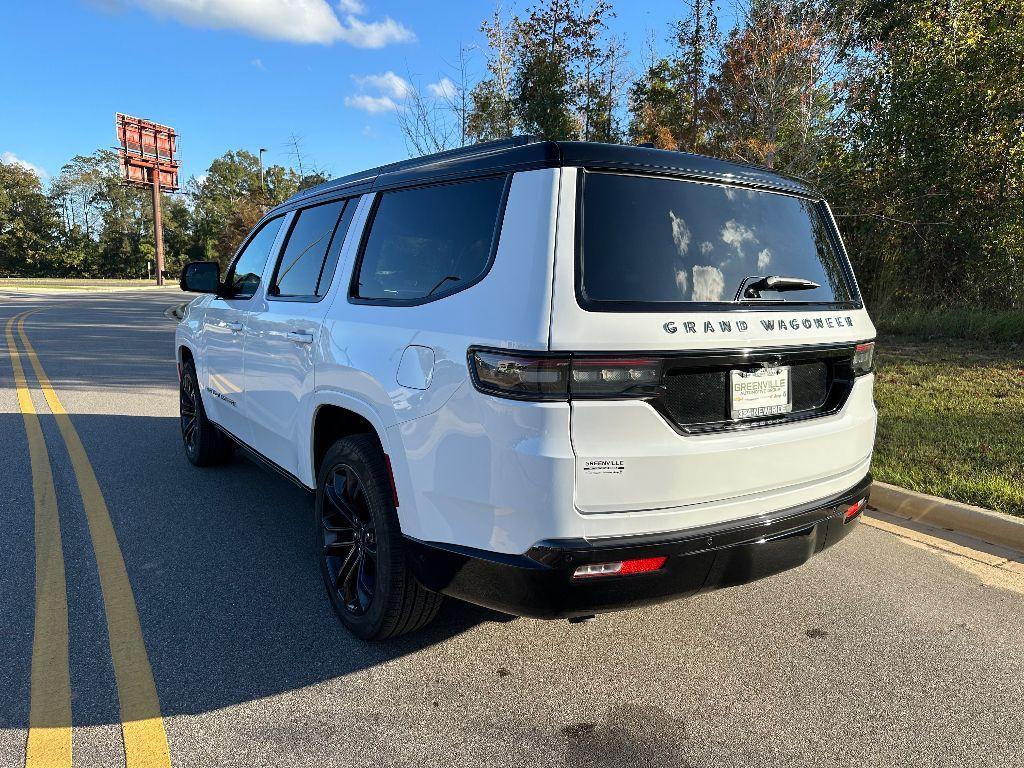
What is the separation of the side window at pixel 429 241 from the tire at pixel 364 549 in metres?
0.69

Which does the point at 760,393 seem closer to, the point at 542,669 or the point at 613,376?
the point at 613,376

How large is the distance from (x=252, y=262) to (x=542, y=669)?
3.24 m

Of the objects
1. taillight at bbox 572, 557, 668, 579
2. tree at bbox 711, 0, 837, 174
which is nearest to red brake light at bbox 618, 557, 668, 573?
taillight at bbox 572, 557, 668, 579

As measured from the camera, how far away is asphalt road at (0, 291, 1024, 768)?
7.98 ft

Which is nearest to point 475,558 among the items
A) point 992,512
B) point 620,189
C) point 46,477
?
point 620,189

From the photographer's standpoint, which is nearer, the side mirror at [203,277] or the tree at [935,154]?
the side mirror at [203,277]

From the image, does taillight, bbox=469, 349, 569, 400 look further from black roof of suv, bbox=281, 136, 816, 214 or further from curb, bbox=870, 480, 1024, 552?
curb, bbox=870, 480, 1024, 552

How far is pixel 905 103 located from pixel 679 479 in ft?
43.1

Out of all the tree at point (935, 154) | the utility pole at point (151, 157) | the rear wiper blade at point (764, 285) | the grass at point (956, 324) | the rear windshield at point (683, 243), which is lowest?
the grass at point (956, 324)

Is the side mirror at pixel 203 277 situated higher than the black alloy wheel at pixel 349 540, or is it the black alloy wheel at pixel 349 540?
the side mirror at pixel 203 277

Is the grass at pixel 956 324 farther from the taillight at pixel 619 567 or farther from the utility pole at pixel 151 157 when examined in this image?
the utility pole at pixel 151 157

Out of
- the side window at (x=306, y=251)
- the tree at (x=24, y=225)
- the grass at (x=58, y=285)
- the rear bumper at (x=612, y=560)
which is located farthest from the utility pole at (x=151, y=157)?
the rear bumper at (x=612, y=560)

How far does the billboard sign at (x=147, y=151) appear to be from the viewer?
2248 inches

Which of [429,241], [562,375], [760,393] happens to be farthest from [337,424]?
[760,393]
